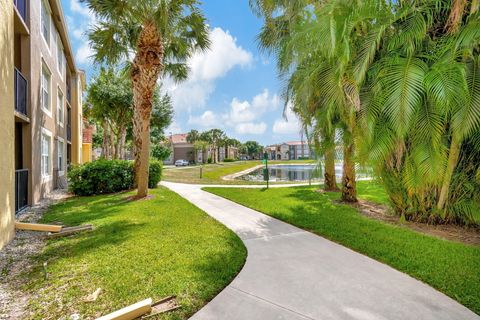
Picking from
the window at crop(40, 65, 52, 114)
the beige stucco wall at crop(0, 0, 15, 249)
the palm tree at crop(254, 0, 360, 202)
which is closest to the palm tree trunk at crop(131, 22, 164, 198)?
the beige stucco wall at crop(0, 0, 15, 249)

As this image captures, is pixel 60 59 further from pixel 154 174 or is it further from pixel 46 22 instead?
pixel 154 174

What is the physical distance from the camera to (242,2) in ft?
38.1

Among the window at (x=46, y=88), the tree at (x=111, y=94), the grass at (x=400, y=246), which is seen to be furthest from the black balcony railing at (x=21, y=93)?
the tree at (x=111, y=94)

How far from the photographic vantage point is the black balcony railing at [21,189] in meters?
A: 7.67

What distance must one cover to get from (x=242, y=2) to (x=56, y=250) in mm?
11751

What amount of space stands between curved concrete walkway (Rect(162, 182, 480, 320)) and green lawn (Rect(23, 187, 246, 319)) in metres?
0.32

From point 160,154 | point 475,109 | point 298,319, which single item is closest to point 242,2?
point 475,109

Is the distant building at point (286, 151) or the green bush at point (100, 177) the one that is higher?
the distant building at point (286, 151)

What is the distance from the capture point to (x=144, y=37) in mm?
9992

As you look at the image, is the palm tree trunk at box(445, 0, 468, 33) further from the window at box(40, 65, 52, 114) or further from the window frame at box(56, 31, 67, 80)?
the window frame at box(56, 31, 67, 80)

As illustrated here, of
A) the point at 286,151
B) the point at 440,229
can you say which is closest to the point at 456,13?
the point at 440,229

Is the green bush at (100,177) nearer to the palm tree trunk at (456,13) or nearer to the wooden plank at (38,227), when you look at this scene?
the wooden plank at (38,227)

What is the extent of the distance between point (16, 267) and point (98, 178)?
27.1 feet

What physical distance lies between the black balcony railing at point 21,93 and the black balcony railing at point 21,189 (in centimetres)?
197
